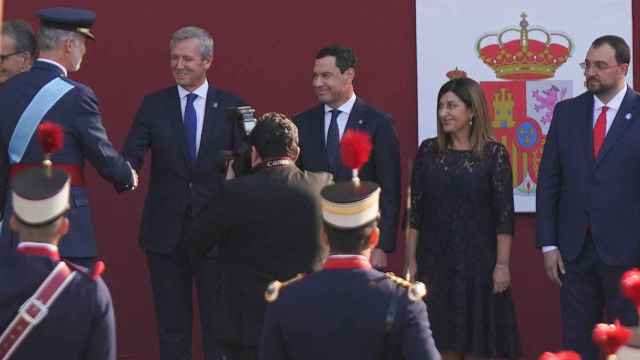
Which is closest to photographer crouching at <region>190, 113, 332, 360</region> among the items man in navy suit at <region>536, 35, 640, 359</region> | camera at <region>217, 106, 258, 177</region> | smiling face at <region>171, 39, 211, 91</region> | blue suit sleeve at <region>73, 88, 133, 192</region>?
camera at <region>217, 106, 258, 177</region>

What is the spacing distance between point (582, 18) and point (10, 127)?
3.07 meters

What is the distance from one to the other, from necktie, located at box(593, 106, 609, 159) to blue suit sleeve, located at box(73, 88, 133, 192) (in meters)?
2.11

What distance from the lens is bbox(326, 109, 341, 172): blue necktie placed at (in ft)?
21.5

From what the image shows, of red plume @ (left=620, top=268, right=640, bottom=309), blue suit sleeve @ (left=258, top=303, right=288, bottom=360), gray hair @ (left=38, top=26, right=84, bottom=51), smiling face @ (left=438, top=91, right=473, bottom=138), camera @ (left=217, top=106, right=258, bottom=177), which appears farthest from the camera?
smiling face @ (left=438, top=91, right=473, bottom=138)

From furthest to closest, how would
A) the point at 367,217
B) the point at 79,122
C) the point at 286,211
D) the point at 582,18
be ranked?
the point at 582,18 → the point at 79,122 → the point at 286,211 → the point at 367,217

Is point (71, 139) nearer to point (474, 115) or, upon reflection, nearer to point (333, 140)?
point (333, 140)

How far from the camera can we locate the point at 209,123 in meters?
6.60

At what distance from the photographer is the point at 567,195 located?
20.9ft

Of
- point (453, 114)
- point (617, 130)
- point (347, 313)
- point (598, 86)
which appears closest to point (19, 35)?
point (453, 114)

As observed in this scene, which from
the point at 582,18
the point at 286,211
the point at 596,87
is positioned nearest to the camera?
the point at 286,211

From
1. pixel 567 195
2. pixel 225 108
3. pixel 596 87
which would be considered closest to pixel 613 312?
pixel 567 195

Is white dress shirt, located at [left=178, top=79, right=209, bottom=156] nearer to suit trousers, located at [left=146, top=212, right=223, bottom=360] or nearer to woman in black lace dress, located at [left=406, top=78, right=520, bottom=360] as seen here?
suit trousers, located at [left=146, top=212, right=223, bottom=360]

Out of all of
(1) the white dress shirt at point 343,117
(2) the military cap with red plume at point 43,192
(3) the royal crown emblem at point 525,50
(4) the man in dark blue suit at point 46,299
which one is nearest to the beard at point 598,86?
(3) the royal crown emblem at point 525,50

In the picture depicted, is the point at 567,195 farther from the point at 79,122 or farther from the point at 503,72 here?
the point at 79,122
